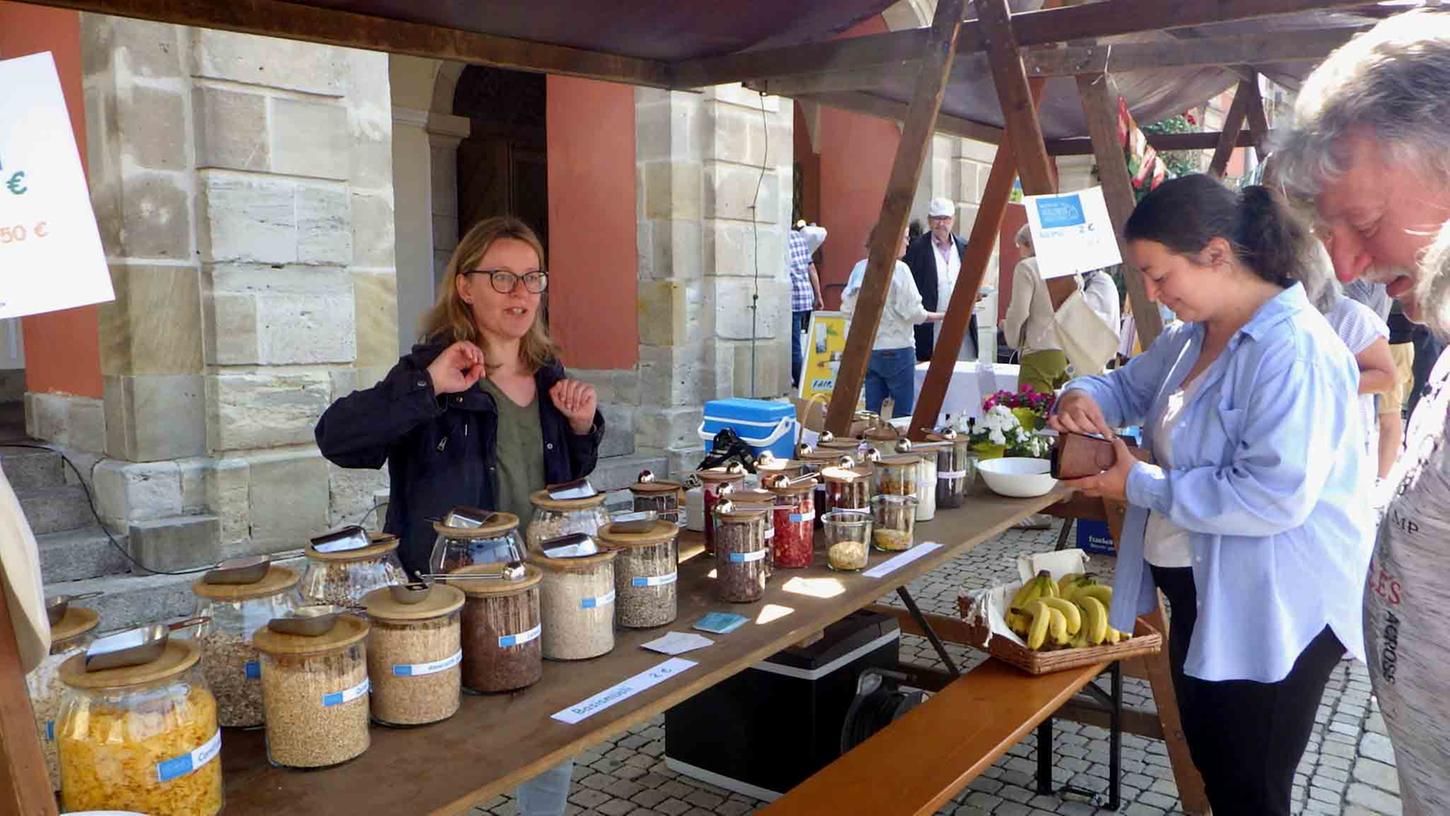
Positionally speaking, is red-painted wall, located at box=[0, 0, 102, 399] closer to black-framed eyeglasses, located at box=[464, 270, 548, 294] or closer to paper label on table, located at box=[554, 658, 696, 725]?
black-framed eyeglasses, located at box=[464, 270, 548, 294]

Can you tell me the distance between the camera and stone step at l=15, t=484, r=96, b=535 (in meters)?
3.82

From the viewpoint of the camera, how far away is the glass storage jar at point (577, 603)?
1667 mm

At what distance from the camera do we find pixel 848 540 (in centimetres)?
233

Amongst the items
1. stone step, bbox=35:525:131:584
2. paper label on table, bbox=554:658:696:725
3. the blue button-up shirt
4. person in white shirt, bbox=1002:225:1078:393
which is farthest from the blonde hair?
person in white shirt, bbox=1002:225:1078:393

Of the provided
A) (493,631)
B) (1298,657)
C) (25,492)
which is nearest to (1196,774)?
(1298,657)

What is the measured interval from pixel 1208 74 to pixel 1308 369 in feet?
15.3

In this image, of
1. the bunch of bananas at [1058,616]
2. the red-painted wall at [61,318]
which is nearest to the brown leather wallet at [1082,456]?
the bunch of bananas at [1058,616]

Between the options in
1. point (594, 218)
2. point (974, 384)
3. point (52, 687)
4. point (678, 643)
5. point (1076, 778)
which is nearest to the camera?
Answer: point (52, 687)

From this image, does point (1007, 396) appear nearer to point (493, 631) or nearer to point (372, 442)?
point (372, 442)

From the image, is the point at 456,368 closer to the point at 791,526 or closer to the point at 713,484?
the point at 713,484

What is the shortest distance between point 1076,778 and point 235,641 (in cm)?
280

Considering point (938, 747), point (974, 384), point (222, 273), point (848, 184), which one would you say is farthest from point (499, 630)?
point (848, 184)

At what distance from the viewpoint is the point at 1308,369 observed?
1953mm

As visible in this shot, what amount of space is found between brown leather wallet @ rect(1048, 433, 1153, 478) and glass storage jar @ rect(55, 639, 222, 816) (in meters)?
1.77
